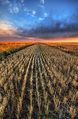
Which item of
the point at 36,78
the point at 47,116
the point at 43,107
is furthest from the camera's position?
the point at 36,78

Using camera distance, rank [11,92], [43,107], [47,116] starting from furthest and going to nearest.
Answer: [11,92] < [43,107] < [47,116]

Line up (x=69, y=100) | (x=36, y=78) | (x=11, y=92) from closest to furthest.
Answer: (x=69, y=100) → (x=11, y=92) → (x=36, y=78)

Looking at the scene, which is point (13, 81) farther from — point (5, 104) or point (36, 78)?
point (5, 104)

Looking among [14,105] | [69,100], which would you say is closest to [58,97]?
[69,100]

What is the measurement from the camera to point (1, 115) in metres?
6.80

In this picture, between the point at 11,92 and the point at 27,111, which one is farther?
the point at 11,92

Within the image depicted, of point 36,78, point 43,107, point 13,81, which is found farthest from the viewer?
point 36,78

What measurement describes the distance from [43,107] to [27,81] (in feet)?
13.4

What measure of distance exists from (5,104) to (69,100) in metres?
2.29

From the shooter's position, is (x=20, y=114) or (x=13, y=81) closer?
(x=20, y=114)

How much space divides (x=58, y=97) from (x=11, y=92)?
6.38 feet

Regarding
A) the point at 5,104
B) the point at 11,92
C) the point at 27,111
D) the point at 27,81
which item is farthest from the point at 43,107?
the point at 27,81

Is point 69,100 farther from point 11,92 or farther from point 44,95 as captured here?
point 11,92

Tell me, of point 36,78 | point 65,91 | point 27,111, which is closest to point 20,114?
point 27,111
